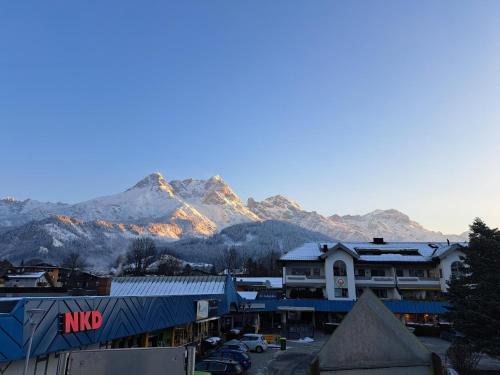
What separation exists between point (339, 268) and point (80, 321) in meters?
49.9

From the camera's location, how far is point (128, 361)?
823 cm

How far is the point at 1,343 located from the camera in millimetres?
11734

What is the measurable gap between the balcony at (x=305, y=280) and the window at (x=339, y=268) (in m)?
2.37

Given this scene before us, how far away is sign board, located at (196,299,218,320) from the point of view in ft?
109

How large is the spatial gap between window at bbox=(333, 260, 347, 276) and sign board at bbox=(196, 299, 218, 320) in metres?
27.5

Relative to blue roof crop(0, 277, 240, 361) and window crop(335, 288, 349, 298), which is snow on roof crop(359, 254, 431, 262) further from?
blue roof crop(0, 277, 240, 361)

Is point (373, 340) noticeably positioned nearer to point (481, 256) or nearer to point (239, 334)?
point (481, 256)

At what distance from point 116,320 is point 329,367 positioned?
1473 centimetres

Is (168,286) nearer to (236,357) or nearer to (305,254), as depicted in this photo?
(236,357)

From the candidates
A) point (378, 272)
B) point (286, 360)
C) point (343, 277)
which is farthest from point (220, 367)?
point (378, 272)

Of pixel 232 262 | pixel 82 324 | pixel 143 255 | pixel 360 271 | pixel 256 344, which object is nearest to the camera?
pixel 82 324

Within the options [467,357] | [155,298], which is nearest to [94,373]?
[155,298]

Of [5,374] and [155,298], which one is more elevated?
[155,298]

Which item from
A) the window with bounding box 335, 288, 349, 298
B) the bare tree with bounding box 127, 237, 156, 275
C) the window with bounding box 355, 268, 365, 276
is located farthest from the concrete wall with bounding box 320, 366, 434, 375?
the bare tree with bounding box 127, 237, 156, 275
